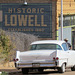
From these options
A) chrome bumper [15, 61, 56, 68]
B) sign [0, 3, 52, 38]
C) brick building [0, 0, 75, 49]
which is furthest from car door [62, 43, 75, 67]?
sign [0, 3, 52, 38]

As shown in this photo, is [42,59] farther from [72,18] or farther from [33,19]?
[72,18]

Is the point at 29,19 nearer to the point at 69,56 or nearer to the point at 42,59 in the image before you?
the point at 69,56

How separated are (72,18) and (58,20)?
254cm

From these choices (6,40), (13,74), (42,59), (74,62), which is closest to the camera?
(42,59)

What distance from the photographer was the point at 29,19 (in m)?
39.5

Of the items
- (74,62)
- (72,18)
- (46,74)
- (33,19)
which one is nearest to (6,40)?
(74,62)

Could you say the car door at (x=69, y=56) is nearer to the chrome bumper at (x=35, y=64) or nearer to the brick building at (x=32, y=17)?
the chrome bumper at (x=35, y=64)

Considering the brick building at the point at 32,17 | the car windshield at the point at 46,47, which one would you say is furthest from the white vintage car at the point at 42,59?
the brick building at the point at 32,17

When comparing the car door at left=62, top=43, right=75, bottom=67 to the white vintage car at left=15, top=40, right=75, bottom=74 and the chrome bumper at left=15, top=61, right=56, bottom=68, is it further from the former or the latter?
the chrome bumper at left=15, top=61, right=56, bottom=68

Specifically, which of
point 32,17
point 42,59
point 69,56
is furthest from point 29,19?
point 42,59

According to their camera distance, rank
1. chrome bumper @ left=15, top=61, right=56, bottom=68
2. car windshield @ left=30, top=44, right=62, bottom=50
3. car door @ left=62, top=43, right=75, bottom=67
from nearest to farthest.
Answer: chrome bumper @ left=15, top=61, right=56, bottom=68
car windshield @ left=30, top=44, right=62, bottom=50
car door @ left=62, top=43, right=75, bottom=67

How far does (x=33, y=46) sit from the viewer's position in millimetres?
17516

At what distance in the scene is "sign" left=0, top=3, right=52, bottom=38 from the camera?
129 feet

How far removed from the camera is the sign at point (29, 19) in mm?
39375
